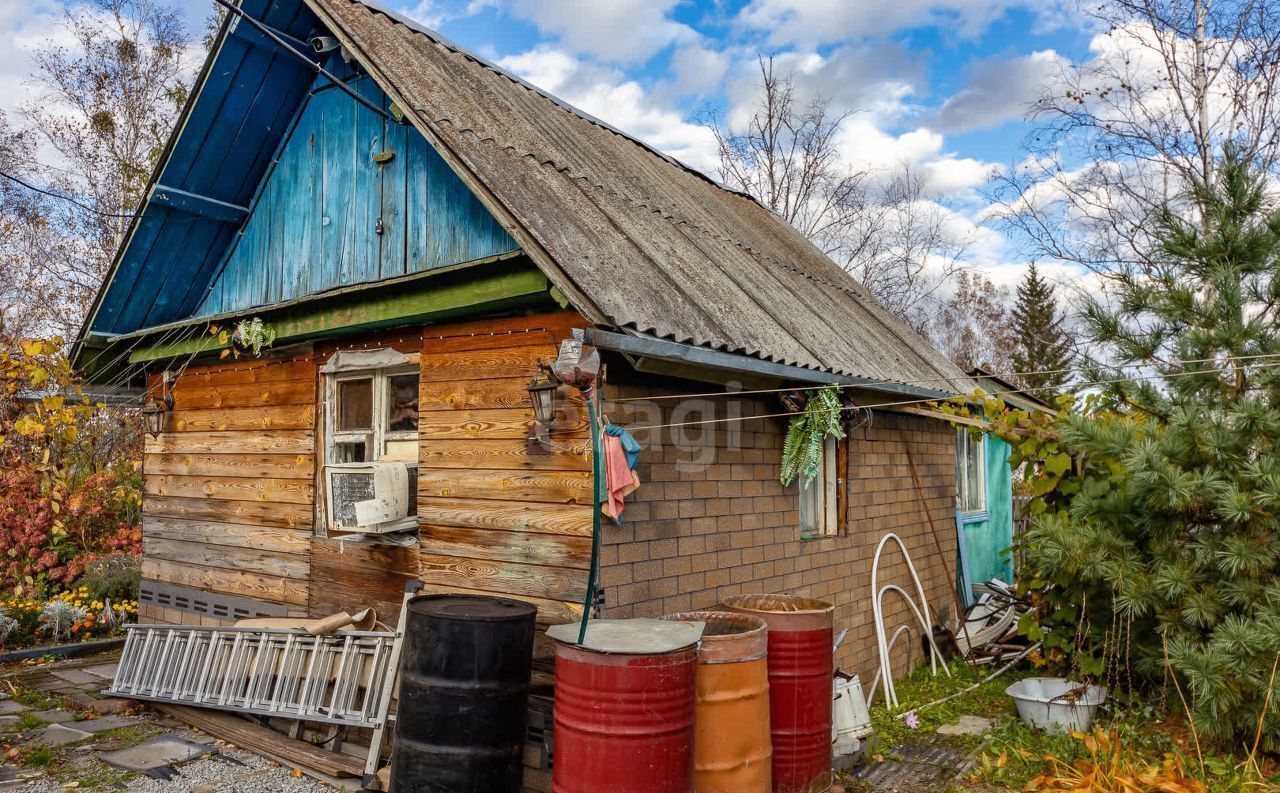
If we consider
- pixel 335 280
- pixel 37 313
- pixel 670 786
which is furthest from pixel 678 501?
pixel 37 313

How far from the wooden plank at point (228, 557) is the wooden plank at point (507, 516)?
1.68 metres

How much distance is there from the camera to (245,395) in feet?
23.6

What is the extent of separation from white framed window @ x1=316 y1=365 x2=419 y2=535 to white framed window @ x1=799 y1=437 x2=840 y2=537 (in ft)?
10.6

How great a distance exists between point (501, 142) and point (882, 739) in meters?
5.06

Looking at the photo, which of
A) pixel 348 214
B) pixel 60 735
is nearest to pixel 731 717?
pixel 348 214

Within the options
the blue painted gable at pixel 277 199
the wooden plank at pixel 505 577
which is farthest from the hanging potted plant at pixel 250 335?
the wooden plank at pixel 505 577

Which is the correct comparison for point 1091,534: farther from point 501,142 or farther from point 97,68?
point 97,68

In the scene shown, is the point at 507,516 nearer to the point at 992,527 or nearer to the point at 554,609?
the point at 554,609

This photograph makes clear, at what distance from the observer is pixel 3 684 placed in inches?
291

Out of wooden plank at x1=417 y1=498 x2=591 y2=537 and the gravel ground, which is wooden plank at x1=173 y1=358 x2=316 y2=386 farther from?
the gravel ground

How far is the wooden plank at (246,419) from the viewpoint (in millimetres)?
6645

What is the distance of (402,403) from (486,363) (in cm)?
116

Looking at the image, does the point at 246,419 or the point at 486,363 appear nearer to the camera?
the point at 486,363

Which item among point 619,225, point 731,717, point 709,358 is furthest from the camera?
point 619,225
